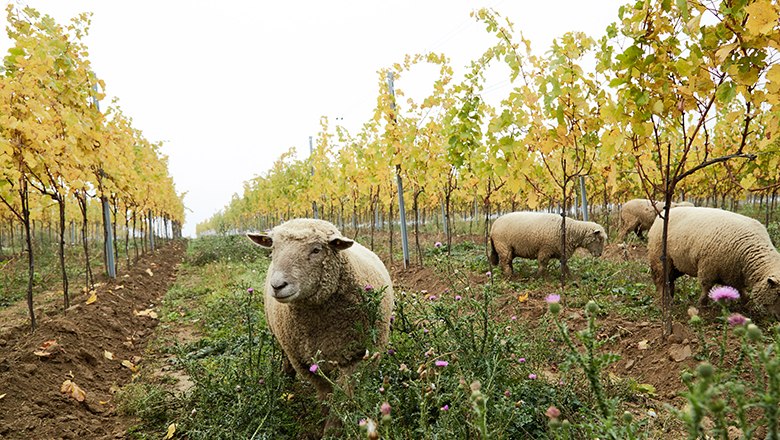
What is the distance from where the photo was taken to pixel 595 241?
8875 mm

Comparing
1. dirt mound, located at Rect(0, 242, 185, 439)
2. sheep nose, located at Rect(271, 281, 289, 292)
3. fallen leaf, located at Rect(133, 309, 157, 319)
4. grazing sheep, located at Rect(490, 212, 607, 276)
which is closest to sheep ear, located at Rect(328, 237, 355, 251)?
sheep nose, located at Rect(271, 281, 289, 292)

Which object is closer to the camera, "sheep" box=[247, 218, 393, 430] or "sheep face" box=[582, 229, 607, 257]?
"sheep" box=[247, 218, 393, 430]

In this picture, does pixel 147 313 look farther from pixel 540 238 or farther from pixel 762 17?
pixel 762 17

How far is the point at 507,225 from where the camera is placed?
30.1 ft

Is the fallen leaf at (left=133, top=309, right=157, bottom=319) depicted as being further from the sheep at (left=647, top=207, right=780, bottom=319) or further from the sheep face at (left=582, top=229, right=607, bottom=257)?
→ the sheep face at (left=582, top=229, right=607, bottom=257)

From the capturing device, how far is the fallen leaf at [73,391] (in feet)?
13.1

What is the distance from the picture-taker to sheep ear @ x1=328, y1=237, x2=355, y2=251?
3279 millimetres

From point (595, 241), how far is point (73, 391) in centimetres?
907

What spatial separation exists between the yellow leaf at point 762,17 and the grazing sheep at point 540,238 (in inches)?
233

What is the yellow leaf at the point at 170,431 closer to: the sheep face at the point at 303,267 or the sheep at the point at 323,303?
the sheep at the point at 323,303

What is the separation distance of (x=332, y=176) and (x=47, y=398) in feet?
44.4

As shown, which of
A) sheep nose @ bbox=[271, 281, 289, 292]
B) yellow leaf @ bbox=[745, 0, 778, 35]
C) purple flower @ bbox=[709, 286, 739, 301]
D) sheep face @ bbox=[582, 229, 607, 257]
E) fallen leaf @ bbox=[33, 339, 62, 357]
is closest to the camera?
purple flower @ bbox=[709, 286, 739, 301]

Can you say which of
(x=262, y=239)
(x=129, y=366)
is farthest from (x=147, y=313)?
(x=262, y=239)

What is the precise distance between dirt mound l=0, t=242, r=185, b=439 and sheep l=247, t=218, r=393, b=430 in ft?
6.28
